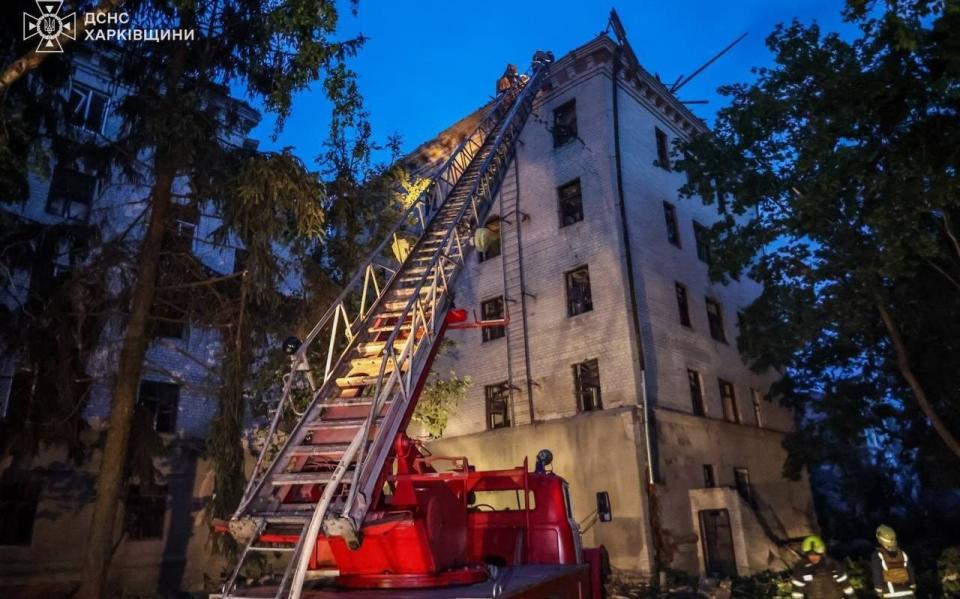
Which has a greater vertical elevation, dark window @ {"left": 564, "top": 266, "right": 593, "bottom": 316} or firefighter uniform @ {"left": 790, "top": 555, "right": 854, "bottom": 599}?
dark window @ {"left": 564, "top": 266, "right": 593, "bottom": 316}

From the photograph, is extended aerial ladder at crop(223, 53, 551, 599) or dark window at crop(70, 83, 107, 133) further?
dark window at crop(70, 83, 107, 133)

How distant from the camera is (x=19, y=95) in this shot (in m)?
7.98

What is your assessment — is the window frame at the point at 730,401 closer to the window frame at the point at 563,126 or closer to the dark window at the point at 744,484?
the dark window at the point at 744,484

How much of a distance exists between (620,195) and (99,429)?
1575cm

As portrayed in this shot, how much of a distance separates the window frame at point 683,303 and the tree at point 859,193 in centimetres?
185

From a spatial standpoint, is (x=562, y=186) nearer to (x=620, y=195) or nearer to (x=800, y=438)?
(x=620, y=195)

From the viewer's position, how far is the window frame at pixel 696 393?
58.7ft

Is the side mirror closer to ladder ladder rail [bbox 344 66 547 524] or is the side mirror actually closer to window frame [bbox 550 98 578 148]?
ladder ladder rail [bbox 344 66 547 524]

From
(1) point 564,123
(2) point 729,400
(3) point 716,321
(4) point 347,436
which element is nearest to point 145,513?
(4) point 347,436

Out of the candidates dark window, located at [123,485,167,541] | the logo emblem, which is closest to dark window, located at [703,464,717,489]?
dark window, located at [123,485,167,541]

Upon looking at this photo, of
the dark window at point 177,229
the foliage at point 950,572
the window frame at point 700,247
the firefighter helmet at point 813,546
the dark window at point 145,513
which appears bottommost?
the foliage at point 950,572

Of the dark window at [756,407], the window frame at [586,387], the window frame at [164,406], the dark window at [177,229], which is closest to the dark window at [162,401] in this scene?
the window frame at [164,406]

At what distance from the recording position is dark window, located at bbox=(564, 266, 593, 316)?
1770 cm

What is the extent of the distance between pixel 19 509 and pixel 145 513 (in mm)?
2719
